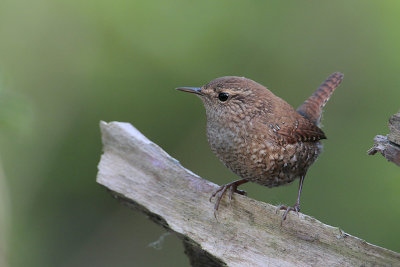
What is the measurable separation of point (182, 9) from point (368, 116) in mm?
2185

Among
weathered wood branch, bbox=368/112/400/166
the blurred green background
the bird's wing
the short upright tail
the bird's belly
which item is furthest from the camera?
the blurred green background

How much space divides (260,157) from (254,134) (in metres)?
0.15

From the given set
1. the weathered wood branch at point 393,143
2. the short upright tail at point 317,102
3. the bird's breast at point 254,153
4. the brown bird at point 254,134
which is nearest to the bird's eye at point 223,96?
the brown bird at point 254,134

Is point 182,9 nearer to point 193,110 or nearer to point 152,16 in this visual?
point 152,16

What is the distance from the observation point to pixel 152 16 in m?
5.59

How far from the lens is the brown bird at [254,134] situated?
10.8 feet

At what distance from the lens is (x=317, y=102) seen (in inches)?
164

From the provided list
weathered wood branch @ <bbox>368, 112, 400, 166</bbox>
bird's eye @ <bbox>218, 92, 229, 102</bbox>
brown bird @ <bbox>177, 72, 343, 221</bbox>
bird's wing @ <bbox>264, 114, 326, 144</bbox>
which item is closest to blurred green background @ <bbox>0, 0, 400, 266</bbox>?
bird's wing @ <bbox>264, 114, 326, 144</bbox>

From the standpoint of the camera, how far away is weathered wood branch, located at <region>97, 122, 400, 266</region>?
105 inches

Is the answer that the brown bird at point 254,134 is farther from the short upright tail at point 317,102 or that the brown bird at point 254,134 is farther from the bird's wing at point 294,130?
the short upright tail at point 317,102

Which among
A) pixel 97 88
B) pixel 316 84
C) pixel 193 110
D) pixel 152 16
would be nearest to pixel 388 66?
pixel 316 84

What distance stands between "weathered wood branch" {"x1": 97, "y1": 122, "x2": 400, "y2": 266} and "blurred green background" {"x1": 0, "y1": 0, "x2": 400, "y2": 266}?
5.65ft

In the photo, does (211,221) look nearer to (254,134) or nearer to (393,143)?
(254,134)

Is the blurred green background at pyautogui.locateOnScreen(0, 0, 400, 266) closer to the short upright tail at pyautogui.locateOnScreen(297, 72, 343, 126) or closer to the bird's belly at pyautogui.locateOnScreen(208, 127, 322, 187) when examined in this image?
the short upright tail at pyautogui.locateOnScreen(297, 72, 343, 126)
